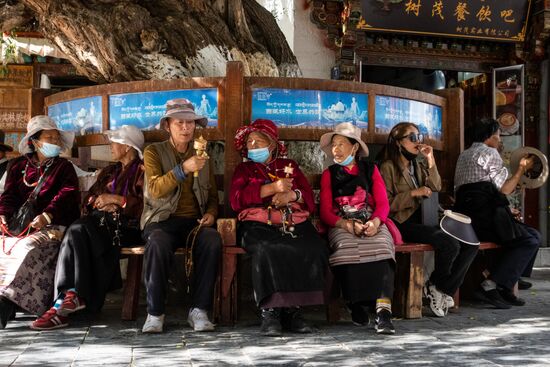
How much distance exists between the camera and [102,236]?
4.63m

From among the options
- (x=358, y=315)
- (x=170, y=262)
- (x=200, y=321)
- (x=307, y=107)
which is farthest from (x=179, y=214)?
(x=358, y=315)

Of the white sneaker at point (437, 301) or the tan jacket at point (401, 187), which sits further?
the tan jacket at point (401, 187)

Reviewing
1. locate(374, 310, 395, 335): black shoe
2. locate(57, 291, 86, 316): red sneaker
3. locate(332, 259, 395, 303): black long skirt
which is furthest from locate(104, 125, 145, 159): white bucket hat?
locate(374, 310, 395, 335): black shoe

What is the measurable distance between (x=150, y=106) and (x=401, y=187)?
86.2 inches

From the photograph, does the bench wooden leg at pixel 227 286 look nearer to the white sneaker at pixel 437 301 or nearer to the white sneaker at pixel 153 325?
the white sneaker at pixel 153 325

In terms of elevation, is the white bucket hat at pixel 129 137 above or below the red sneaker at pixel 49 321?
above

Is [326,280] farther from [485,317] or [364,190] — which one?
[485,317]

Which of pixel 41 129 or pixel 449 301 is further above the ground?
pixel 41 129

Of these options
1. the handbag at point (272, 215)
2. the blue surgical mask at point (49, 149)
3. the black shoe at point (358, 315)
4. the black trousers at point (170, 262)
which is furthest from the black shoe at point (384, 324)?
the blue surgical mask at point (49, 149)

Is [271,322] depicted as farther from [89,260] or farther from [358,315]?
[89,260]

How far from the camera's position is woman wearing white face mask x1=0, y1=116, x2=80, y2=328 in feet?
14.8

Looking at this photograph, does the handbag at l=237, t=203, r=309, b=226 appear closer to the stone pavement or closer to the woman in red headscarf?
the woman in red headscarf

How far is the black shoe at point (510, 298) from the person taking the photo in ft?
18.3

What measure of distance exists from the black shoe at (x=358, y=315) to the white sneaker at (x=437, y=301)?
667mm
